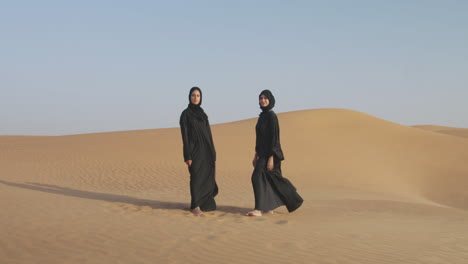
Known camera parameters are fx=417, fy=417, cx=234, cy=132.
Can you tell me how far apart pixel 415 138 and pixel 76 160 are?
18557 mm

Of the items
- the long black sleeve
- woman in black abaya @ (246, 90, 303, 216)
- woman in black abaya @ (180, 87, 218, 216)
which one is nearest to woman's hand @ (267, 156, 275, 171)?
woman in black abaya @ (246, 90, 303, 216)

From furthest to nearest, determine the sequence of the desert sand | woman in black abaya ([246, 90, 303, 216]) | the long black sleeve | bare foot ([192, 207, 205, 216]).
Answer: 1. the long black sleeve
2. bare foot ([192, 207, 205, 216])
3. woman in black abaya ([246, 90, 303, 216])
4. the desert sand

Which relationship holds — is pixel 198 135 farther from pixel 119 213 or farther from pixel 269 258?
pixel 269 258

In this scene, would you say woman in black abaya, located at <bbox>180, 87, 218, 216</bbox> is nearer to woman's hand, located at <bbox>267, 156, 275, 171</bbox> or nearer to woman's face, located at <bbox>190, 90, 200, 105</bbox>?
woman's face, located at <bbox>190, 90, 200, 105</bbox>

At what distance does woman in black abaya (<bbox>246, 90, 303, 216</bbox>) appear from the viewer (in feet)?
23.7

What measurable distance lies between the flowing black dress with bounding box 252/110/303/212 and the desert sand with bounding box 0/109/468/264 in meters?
0.28

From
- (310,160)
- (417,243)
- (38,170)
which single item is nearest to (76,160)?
(38,170)

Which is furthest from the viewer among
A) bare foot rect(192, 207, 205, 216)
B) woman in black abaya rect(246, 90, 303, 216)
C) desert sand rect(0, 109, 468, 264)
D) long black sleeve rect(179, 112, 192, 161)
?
long black sleeve rect(179, 112, 192, 161)

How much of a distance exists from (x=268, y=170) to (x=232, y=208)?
1.53 metres

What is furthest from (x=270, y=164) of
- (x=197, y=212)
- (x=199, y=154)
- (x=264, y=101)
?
(x=197, y=212)

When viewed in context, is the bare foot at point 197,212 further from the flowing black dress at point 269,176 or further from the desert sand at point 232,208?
the flowing black dress at point 269,176

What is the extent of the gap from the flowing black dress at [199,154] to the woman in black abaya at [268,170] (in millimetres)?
864

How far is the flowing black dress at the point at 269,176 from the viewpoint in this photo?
→ 23.8ft

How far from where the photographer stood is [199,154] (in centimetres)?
761
